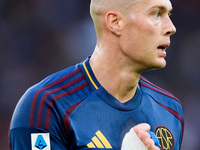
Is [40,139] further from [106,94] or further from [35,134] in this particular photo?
[106,94]

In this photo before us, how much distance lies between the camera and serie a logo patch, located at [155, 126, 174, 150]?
298cm

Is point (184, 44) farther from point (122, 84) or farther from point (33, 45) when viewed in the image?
point (122, 84)

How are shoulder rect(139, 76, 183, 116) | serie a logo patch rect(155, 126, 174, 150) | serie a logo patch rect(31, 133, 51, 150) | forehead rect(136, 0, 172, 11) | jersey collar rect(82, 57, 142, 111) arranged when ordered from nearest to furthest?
serie a logo patch rect(31, 133, 51, 150) → forehead rect(136, 0, 172, 11) → jersey collar rect(82, 57, 142, 111) → serie a logo patch rect(155, 126, 174, 150) → shoulder rect(139, 76, 183, 116)

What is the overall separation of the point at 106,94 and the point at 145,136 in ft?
1.27

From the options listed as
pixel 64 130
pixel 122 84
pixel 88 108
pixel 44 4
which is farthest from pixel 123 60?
pixel 44 4

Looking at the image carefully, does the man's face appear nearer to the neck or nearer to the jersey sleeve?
the neck

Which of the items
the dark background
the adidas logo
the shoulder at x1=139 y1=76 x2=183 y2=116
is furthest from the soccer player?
the dark background

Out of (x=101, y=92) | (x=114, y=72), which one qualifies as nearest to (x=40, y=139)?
(x=101, y=92)

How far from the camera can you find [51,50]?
6484 mm

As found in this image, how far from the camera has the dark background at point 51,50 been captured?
632cm

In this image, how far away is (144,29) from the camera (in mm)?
2752

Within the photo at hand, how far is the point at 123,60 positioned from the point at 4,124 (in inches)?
153

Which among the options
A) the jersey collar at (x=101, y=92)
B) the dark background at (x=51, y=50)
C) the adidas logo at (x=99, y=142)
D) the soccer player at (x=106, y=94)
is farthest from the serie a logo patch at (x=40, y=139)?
the dark background at (x=51, y=50)

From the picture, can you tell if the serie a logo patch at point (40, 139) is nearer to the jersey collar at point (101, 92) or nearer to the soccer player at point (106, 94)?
the soccer player at point (106, 94)
